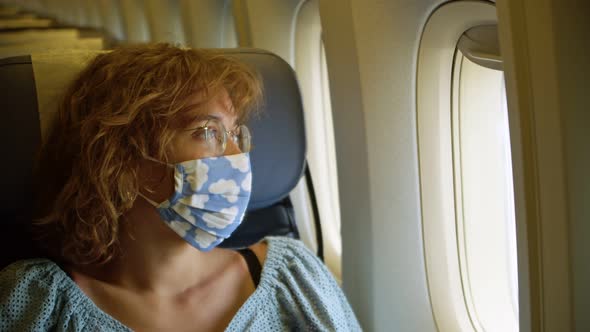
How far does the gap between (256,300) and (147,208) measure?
1.08 ft

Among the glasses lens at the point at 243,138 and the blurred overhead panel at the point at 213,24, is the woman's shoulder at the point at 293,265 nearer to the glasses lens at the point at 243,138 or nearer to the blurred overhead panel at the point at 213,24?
the glasses lens at the point at 243,138

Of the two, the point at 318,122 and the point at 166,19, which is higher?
the point at 166,19

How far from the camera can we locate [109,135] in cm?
140

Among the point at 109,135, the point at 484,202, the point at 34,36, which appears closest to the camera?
the point at 109,135

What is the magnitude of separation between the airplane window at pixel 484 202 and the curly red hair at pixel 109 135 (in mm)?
805

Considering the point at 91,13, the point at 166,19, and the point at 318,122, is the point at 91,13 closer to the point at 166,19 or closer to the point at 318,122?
the point at 166,19

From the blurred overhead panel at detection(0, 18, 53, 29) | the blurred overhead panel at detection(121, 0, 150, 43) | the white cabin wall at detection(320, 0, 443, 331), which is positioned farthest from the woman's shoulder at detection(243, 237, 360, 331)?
the blurred overhead panel at detection(0, 18, 53, 29)

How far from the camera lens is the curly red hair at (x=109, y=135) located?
4.59 feet

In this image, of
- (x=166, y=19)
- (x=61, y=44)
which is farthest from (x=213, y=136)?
(x=61, y=44)

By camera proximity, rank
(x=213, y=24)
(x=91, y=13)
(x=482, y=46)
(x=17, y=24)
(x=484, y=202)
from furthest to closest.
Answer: (x=91, y=13)
(x=17, y=24)
(x=213, y=24)
(x=484, y=202)
(x=482, y=46)

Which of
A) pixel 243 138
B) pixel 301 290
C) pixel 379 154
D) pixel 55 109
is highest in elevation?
pixel 55 109

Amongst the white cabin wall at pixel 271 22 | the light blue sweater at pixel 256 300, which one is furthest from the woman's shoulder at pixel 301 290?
the white cabin wall at pixel 271 22

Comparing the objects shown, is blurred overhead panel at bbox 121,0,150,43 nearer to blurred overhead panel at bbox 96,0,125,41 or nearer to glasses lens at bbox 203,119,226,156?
blurred overhead panel at bbox 96,0,125,41

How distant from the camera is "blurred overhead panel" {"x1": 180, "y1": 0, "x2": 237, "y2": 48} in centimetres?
377
